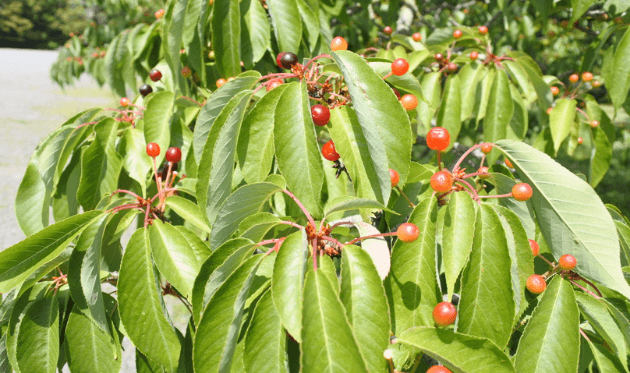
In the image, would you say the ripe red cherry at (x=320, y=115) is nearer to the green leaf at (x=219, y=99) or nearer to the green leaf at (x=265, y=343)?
the green leaf at (x=219, y=99)

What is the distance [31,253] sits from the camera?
3.59 ft

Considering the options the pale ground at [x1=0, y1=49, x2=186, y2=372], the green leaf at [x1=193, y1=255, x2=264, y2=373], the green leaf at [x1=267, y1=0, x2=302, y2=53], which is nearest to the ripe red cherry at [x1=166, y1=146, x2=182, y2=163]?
the green leaf at [x1=267, y1=0, x2=302, y2=53]

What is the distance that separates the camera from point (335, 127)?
3.60 feet

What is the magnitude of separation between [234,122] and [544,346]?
97 cm

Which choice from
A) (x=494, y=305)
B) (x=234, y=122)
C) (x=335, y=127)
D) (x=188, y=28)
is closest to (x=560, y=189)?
(x=494, y=305)

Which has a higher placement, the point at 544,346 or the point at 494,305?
the point at 494,305

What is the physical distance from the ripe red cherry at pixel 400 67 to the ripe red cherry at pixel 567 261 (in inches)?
26.5

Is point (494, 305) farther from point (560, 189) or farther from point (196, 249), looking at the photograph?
point (196, 249)

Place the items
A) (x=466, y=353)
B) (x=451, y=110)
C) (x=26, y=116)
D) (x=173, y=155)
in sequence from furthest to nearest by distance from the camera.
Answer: (x=26, y=116), (x=451, y=110), (x=173, y=155), (x=466, y=353)

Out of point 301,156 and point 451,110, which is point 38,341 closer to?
point 301,156

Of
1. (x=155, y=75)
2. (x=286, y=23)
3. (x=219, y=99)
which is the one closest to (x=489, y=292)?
(x=219, y=99)

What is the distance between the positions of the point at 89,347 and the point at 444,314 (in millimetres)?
1093

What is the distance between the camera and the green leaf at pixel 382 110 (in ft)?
3.06

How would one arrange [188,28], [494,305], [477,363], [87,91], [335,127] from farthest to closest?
[87,91], [188,28], [335,127], [494,305], [477,363]
